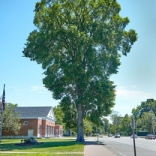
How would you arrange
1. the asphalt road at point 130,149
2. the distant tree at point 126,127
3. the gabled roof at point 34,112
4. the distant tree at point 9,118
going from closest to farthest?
the asphalt road at point 130,149 → the distant tree at point 9,118 → the gabled roof at point 34,112 → the distant tree at point 126,127

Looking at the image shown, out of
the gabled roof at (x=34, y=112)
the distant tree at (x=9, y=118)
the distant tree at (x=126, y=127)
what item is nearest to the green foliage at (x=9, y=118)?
the distant tree at (x=9, y=118)

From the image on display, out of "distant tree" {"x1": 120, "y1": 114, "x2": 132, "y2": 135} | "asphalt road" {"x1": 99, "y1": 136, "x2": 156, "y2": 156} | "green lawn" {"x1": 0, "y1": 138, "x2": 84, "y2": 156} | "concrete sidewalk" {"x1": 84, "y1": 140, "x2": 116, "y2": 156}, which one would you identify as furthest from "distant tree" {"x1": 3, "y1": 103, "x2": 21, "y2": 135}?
"distant tree" {"x1": 120, "y1": 114, "x2": 132, "y2": 135}

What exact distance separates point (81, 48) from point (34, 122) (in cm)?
3142

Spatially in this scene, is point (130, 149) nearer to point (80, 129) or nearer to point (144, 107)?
point (80, 129)

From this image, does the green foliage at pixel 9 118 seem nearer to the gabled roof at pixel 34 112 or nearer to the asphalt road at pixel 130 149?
the gabled roof at pixel 34 112

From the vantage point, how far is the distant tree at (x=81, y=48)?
104ft

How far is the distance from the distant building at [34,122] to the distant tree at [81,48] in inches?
970

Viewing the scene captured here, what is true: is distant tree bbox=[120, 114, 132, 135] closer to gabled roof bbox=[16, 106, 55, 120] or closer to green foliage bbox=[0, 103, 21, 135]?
gabled roof bbox=[16, 106, 55, 120]

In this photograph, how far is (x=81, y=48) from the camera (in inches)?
1232

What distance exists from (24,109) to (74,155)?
47.8 meters

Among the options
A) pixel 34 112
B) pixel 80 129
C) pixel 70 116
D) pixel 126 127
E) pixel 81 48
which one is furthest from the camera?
pixel 126 127

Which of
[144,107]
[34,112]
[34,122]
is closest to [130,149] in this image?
[34,122]

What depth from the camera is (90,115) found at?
3553cm

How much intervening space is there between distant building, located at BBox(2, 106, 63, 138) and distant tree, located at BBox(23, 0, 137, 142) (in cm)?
2464
